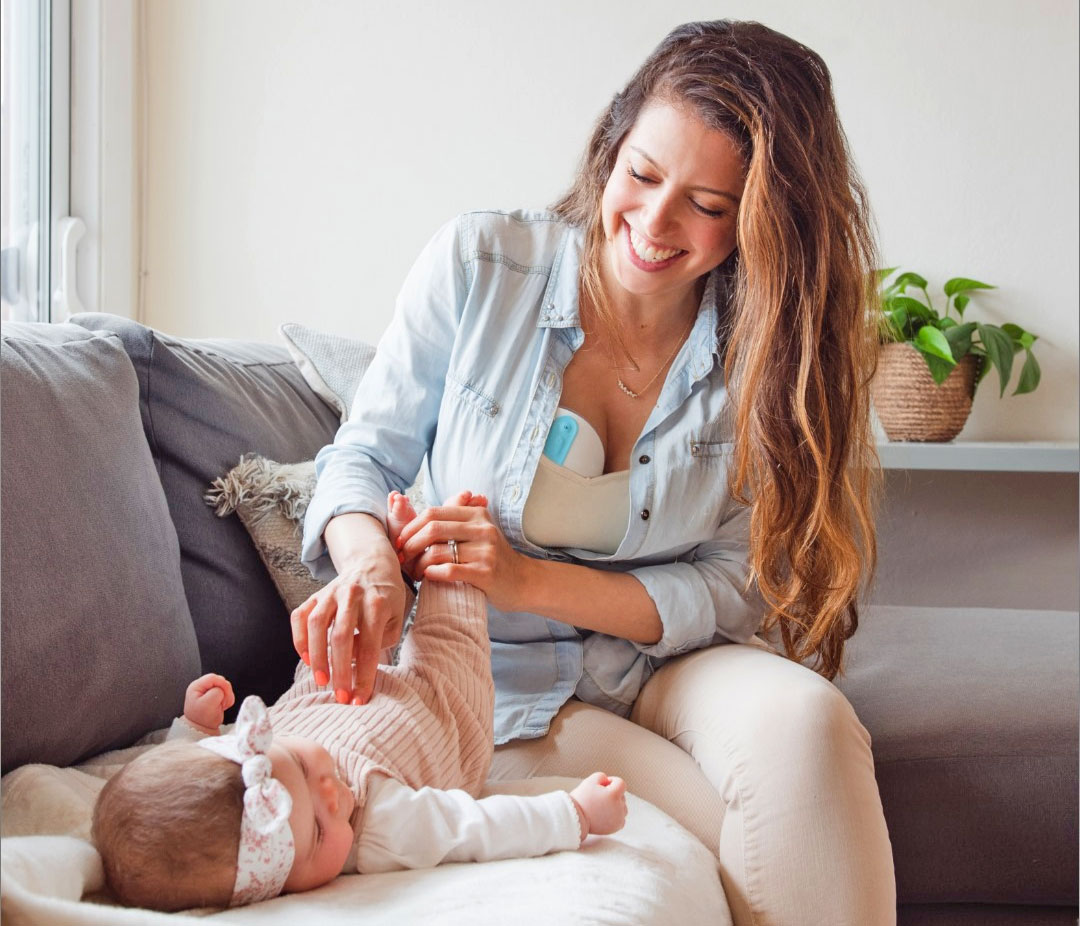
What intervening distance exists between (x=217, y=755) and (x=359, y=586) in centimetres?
24

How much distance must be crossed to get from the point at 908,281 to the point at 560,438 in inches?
49.1

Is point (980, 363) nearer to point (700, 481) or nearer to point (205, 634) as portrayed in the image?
point (700, 481)

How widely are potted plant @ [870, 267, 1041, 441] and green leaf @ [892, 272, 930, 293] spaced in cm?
5

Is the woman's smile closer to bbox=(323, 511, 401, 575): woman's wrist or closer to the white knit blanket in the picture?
bbox=(323, 511, 401, 575): woman's wrist

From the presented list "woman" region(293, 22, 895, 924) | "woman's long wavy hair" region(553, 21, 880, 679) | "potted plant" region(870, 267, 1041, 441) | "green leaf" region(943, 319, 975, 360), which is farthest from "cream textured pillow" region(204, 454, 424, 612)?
"green leaf" region(943, 319, 975, 360)

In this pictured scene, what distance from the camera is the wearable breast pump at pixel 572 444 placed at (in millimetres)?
1254

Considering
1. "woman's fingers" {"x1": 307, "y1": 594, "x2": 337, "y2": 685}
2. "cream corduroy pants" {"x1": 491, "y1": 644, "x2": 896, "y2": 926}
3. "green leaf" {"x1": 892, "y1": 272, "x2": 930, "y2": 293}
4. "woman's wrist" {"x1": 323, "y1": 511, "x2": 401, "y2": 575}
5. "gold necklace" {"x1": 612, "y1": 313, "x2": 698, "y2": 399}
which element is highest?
"green leaf" {"x1": 892, "y1": 272, "x2": 930, "y2": 293}

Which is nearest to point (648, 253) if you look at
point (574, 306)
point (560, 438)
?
point (574, 306)

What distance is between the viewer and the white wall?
2.23 metres

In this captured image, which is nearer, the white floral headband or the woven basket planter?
the white floral headband

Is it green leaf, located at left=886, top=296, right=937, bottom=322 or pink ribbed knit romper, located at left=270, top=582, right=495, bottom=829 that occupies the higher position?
green leaf, located at left=886, top=296, right=937, bottom=322

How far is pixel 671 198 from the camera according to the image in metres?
1.18

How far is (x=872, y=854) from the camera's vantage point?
0.95 meters

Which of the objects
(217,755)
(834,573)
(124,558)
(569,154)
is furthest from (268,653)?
(569,154)
